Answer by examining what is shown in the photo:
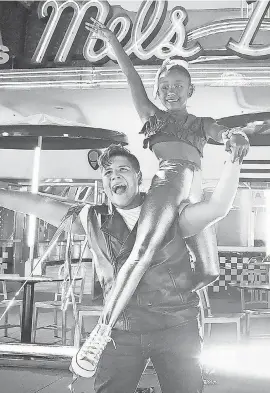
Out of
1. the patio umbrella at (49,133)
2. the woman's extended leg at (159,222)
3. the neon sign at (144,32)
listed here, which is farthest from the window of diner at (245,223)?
the woman's extended leg at (159,222)

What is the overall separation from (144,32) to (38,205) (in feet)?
9.43

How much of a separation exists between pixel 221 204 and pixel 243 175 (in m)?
5.62

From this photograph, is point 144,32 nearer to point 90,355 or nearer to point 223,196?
point 223,196

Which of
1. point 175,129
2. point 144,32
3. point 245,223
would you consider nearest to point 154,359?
point 175,129

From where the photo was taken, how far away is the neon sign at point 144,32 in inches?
152

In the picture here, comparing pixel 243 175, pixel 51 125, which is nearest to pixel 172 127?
pixel 51 125

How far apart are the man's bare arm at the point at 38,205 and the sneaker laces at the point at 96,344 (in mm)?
348

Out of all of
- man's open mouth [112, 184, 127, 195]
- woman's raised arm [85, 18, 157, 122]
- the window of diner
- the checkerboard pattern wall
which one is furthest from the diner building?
the window of diner

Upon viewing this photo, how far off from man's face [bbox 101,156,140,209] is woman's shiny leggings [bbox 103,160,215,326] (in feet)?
0.32

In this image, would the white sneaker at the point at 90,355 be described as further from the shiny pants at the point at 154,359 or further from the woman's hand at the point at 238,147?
the woman's hand at the point at 238,147

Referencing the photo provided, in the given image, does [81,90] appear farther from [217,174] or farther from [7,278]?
[217,174]

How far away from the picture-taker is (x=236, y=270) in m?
8.61

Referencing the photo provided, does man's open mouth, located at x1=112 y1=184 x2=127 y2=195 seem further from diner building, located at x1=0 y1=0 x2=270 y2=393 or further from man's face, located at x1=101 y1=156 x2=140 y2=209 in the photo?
diner building, located at x1=0 y1=0 x2=270 y2=393

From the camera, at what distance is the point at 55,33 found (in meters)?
4.54
